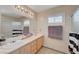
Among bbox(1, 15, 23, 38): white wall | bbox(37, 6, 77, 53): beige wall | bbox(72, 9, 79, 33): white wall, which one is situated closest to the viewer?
bbox(1, 15, 23, 38): white wall

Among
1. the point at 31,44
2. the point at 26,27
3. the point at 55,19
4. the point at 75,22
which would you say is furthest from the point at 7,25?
the point at 75,22

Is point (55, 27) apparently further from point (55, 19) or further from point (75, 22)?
point (75, 22)

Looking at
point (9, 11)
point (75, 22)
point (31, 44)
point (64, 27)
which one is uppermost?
point (9, 11)

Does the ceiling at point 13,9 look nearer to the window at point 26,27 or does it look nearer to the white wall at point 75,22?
the window at point 26,27

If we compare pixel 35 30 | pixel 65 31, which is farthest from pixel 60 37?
pixel 35 30

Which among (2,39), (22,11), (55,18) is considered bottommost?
(2,39)

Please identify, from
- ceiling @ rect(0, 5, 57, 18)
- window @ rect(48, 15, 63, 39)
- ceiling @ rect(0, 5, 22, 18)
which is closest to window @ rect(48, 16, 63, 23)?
window @ rect(48, 15, 63, 39)

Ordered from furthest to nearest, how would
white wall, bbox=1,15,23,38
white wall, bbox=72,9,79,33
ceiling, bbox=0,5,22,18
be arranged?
white wall, bbox=72,9,79,33
white wall, bbox=1,15,23,38
ceiling, bbox=0,5,22,18

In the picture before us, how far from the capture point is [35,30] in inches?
85.6

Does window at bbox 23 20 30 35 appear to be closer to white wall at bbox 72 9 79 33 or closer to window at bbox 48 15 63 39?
window at bbox 48 15 63 39

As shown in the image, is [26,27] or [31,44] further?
[31,44]

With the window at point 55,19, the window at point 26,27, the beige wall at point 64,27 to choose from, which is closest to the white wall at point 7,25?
the window at point 26,27
